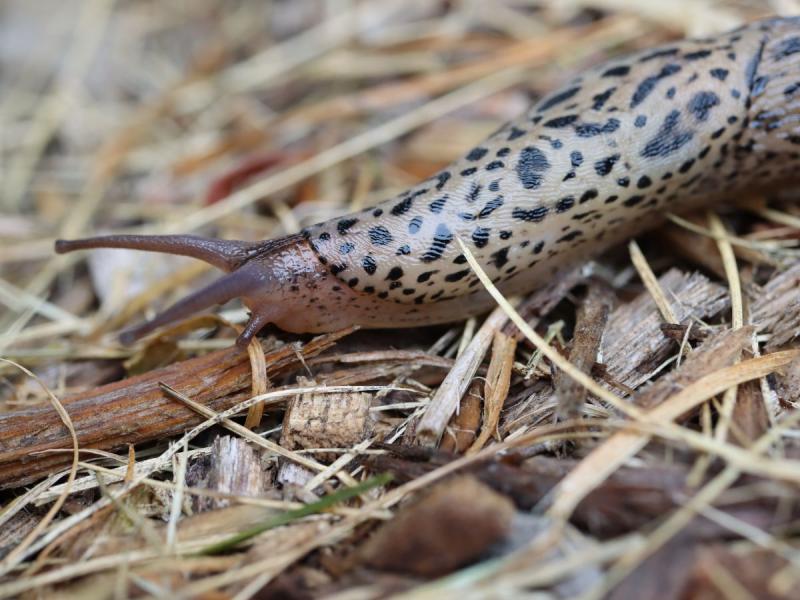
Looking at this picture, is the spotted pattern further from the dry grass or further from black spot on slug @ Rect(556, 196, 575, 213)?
the dry grass

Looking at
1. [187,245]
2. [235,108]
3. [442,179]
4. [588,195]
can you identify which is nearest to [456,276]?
[442,179]

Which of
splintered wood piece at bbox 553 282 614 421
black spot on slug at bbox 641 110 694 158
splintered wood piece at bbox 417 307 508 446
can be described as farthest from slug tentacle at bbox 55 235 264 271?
black spot on slug at bbox 641 110 694 158

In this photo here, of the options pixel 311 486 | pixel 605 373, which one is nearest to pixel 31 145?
pixel 311 486

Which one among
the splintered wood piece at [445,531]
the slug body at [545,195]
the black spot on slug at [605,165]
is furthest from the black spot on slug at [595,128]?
the splintered wood piece at [445,531]

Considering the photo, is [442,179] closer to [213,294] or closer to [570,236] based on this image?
[570,236]

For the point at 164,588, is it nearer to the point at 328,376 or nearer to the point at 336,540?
the point at 336,540
